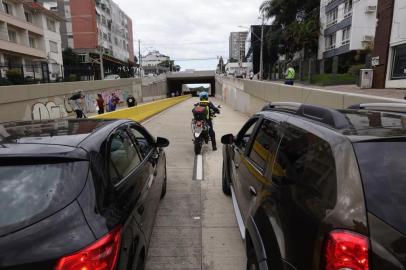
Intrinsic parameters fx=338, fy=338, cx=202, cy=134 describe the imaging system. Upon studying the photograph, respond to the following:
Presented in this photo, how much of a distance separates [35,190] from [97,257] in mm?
656

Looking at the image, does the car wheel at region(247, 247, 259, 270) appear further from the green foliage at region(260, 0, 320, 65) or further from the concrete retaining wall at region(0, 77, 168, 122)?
the green foliage at region(260, 0, 320, 65)

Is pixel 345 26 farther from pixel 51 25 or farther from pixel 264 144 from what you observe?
pixel 51 25

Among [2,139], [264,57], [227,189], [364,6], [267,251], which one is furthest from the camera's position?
[264,57]

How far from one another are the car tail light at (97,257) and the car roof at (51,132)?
A: 0.87 meters

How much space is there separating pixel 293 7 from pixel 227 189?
167 ft

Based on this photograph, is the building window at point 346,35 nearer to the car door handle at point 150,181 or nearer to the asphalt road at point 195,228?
the asphalt road at point 195,228

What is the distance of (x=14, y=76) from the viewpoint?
22.1 meters

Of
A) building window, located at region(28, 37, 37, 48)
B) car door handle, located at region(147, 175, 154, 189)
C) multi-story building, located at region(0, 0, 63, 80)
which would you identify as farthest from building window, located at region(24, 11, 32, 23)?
car door handle, located at region(147, 175, 154, 189)

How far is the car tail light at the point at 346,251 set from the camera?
159cm

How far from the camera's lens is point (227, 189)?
5.93m

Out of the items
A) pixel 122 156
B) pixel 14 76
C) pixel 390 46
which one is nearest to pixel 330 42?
pixel 390 46

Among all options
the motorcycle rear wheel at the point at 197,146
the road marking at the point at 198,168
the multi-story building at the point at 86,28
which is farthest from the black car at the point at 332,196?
the multi-story building at the point at 86,28

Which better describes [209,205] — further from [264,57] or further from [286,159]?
[264,57]

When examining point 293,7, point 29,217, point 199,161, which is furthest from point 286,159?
point 293,7
